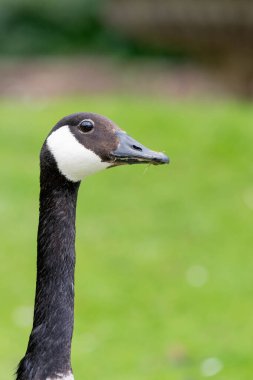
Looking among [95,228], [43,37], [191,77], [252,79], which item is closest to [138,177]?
[95,228]

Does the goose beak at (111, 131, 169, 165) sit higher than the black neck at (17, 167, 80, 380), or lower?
higher

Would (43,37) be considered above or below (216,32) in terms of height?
above

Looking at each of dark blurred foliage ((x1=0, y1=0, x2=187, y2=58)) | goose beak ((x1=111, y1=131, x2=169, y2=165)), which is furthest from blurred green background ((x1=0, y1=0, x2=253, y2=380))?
dark blurred foliage ((x1=0, y1=0, x2=187, y2=58))

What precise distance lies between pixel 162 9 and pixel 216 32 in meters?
0.76

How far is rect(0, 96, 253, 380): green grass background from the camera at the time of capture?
608 centimetres

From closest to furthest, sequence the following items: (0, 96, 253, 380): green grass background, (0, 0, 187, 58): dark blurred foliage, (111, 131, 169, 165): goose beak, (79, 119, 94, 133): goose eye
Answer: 1. (111, 131, 169, 165): goose beak
2. (79, 119, 94, 133): goose eye
3. (0, 96, 253, 380): green grass background
4. (0, 0, 187, 58): dark blurred foliage

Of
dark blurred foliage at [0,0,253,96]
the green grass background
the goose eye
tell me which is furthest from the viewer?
dark blurred foliage at [0,0,253,96]

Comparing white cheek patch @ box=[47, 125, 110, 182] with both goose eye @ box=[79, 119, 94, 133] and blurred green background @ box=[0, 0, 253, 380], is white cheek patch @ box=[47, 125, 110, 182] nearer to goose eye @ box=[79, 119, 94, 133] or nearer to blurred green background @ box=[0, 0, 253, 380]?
goose eye @ box=[79, 119, 94, 133]

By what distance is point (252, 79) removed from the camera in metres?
13.7

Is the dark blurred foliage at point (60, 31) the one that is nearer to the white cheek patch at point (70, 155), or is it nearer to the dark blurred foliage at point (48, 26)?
the dark blurred foliage at point (48, 26)

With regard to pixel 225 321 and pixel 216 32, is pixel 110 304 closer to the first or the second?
pixel 225 321

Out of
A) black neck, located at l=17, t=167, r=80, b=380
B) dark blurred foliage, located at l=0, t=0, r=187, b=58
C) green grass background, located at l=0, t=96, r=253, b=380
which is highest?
dark blurred foliage, located at l=0, t=0, r=187, b=58

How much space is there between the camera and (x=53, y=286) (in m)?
3.64

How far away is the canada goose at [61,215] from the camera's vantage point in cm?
350
